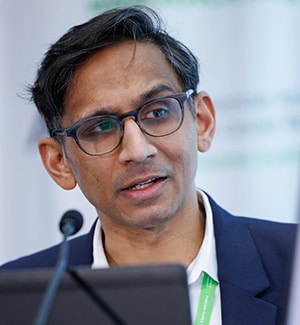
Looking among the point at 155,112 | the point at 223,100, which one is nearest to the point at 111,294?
the point at 155,112

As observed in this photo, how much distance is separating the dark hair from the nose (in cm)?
22

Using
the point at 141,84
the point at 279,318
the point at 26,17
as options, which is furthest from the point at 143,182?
the point at 26,17

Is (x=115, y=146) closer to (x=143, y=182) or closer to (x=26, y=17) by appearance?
(x=143, y=182)

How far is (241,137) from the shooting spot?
2607mm

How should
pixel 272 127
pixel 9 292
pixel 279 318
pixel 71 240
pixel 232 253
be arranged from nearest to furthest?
pixel 9 292, pixel 279 318, pixel 232 253, pixel 71 240, pixel 272 127

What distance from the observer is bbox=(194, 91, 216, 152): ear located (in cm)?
188

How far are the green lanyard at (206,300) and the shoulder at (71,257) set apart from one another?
32 centimetres

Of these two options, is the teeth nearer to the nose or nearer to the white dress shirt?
the nose

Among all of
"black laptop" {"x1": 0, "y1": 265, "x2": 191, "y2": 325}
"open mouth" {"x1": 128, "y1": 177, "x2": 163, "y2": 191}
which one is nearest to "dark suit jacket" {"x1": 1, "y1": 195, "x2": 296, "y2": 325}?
"open mouth" {"x1": 128, "y1": 177, "x2": 163, "y2": 191}

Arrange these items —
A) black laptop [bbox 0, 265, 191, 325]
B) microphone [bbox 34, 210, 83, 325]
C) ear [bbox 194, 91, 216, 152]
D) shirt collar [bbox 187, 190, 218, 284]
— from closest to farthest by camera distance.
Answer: microphone [bbox 34, 210, 83, 325]
black laptop [bbox 0, 265, 191, 325]
shirt collar [bbox 187, 190, 218, 284]
ear [bbox 194, 91, 216, 152]

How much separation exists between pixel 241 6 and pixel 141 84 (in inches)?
40.0

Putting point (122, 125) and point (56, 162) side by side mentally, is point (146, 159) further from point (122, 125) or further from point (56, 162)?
point (56, 162)

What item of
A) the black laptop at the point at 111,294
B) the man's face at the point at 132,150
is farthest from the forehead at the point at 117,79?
the black laptop at the point at 111,294

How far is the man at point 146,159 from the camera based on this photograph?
168cm
